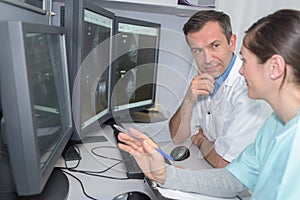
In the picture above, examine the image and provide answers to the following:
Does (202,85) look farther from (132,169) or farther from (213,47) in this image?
(132,169)

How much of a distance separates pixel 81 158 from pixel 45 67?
494 mm

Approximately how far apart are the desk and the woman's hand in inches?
2.5

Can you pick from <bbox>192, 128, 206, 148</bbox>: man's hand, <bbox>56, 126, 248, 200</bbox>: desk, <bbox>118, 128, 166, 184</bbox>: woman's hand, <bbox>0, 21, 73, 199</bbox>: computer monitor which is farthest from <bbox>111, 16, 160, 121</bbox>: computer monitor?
<bbox>0, 21, 73, 199</bbox>: computer monitor

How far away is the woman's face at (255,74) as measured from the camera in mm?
777

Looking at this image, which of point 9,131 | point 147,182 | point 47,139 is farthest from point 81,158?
point 9,131

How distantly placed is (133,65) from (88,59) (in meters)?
0.43

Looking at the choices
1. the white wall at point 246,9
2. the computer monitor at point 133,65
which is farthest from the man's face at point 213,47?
the white wall at point 246,9

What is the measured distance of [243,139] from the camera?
1.14m

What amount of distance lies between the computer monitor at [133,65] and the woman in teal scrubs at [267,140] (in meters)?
0.49

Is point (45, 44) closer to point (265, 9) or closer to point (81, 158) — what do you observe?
point (81, 158)

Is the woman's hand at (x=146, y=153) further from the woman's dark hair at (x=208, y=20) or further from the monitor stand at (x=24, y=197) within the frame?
the woman's dark hair at (x=208, y=20)

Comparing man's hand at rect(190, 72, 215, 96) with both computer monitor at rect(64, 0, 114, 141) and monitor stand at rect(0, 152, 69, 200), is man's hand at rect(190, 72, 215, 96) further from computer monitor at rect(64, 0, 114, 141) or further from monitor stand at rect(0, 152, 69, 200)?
monitor stand at rect(0, 152, 69, 200)

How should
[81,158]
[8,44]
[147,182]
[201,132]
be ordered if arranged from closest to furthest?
[8,44], [147,182], [81,158], [201,132]

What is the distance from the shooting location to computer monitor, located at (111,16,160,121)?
4.20ft
